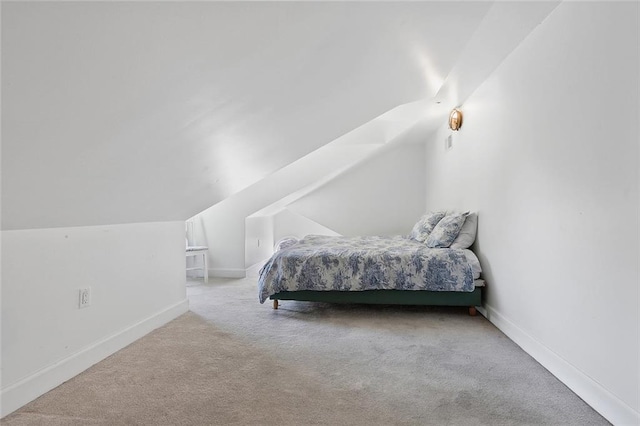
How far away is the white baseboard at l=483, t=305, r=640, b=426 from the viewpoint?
1.45m

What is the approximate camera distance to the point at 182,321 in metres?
2.93

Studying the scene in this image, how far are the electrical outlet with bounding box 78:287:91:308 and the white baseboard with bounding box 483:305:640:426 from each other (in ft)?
8.06

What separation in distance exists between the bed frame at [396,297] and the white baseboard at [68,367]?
1.02m

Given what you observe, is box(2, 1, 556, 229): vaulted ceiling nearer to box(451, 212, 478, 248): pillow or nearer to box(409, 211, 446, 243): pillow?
box(451, 212, 478, 248): pillow

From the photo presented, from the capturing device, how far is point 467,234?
323 cm

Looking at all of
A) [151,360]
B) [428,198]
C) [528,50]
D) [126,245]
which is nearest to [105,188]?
[126,245]

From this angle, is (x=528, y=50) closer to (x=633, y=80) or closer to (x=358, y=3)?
(x=633, y=80)

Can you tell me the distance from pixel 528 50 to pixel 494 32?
0.25m

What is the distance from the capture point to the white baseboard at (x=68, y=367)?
1.61 meters

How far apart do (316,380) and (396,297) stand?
1.31 metres

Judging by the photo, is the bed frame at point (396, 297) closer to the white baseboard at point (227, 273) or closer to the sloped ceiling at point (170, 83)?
the sloped ceiling at point (170, 83)

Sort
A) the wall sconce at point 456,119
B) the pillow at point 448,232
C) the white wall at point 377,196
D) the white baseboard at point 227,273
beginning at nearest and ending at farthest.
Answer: the pillow at point 448,232 < the wall sconce at point 456,119 < the white baseboard at point 227,273 < the white wall at point 377,196

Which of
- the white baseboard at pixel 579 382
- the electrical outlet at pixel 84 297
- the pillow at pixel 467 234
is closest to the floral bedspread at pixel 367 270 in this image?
the pillow at pixel 467 234

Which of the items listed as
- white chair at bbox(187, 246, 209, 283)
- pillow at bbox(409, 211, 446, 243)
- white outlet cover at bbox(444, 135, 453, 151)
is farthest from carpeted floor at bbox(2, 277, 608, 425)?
white outlet cover at bbox(444, 135, 453, 151)
